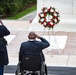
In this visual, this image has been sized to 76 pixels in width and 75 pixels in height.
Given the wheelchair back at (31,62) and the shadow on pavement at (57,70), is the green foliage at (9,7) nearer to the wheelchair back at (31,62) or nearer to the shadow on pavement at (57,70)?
the shadow on pavement at (57,70)

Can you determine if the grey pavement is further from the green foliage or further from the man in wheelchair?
the green foliage

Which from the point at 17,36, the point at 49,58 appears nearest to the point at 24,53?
the point at 49,58

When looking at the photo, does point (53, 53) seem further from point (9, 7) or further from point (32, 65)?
point (9, 7)

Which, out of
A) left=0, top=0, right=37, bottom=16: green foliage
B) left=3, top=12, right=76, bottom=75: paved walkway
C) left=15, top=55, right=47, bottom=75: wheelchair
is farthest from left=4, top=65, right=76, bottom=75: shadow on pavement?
left=0, top=0, right=37, bottom=16: green foliage

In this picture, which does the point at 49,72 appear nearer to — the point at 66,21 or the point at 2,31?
Answer: the point at 2,31

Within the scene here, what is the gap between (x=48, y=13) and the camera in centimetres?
1223

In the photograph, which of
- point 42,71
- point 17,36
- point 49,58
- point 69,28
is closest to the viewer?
point 42,71

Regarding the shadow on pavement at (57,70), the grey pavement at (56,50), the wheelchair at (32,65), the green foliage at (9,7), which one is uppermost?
the wheelchair at (32,65)

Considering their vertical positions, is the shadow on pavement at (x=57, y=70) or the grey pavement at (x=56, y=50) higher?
the shadow on pavement at (x=57, y=70)

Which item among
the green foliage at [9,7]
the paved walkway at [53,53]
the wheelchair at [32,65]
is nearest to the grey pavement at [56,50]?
the paved walkway at [53,53]

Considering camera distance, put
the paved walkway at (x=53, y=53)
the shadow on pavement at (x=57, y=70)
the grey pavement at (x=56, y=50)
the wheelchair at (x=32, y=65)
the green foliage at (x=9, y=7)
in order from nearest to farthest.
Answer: the wheelchair at (x=32, y=65) → the shadow on pavement at (x=57, y=70) → the grey pavement at (x=56, y=50) → the paved walkway at (x=53, y=53) → the green foliage at (x=9, y=7)

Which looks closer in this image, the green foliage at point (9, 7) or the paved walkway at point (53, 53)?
the paved walkway at point (53, 53)

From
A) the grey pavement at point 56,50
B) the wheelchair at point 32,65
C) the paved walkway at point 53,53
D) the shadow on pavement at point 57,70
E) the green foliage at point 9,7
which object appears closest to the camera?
the wheelchair at point 32,65

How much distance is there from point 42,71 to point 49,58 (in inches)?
162
